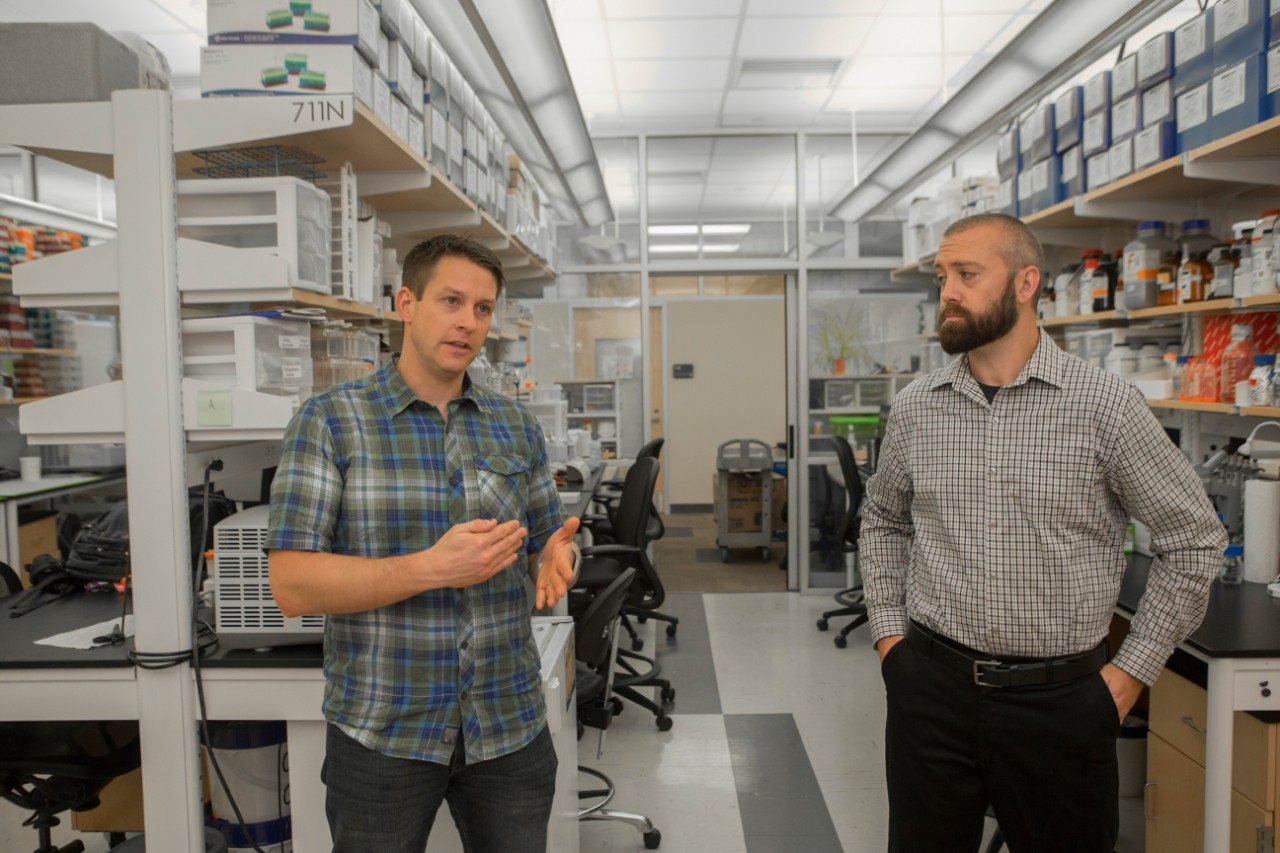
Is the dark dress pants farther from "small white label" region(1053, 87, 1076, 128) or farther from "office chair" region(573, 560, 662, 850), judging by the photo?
"small white label" region(1053, 87, 1076, 128)

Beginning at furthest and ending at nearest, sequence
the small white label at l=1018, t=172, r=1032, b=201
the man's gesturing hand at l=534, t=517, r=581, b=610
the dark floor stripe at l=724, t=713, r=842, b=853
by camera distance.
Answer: the small white label at l=1018, t=172, r=1032, b=201 < the dark floor stripe at l=724, t=713, r=842, b=853 < the man's gesturing hand at l=534, t=517, r=581, b=610

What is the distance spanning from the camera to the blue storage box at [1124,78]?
104 inches

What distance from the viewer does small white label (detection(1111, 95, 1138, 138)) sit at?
8.63ft

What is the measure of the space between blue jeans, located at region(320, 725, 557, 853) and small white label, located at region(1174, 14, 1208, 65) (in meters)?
2.50

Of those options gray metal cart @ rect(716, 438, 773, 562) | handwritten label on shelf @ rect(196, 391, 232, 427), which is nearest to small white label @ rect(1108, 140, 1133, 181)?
handwritten label on shelf @ rect(196, 391, 232, 427)

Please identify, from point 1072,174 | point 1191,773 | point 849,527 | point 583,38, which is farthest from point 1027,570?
point 583,38

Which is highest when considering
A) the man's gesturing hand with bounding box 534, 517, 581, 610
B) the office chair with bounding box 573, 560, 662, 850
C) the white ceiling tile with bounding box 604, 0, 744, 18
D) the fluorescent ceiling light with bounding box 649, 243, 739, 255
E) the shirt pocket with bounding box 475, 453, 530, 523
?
the white ceiling tile with bounding box 604, 0, 744, 18

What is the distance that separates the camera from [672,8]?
159 inches

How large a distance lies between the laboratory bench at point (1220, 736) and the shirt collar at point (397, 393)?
1.57 m

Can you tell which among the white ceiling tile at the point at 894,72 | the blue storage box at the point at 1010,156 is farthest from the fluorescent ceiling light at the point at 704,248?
the blue storage box at the point at 1010,156

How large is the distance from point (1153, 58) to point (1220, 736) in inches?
76.9

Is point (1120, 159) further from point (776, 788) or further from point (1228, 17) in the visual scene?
point (776, 788)

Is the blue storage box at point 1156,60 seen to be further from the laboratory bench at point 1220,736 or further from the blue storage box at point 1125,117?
the laboratory bench at point 1220,736

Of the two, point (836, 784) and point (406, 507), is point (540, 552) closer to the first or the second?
point (406, 507)
